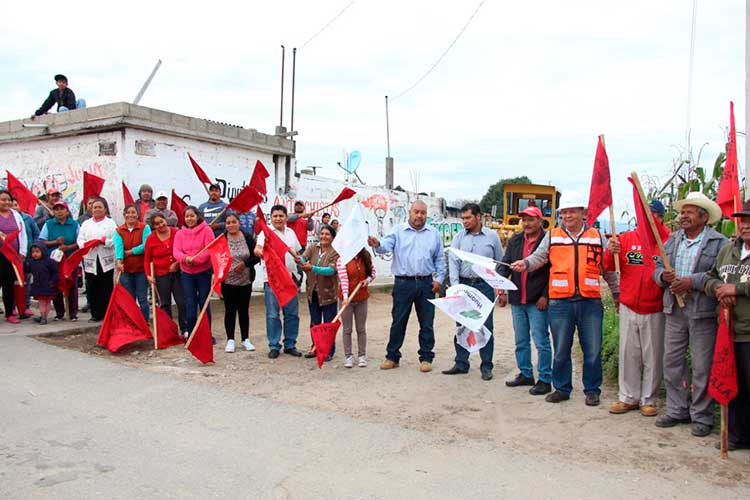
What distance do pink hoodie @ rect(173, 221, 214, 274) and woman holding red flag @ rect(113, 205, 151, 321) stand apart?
0.87m

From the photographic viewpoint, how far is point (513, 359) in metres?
8.52

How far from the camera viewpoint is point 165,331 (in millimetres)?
8680

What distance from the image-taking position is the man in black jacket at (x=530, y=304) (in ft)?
21.8

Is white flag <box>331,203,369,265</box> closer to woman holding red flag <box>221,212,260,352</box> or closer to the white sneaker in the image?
woman holding red flag <box>221,212,260,352</box>

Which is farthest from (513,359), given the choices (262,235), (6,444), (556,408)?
(6,444)

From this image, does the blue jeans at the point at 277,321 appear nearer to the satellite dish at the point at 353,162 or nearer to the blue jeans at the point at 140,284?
the blue jeans at the point at 140,284

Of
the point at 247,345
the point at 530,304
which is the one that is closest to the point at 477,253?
the point at 530,304

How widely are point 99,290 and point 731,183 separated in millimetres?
8336

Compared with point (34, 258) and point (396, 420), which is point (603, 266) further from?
point (34, 258)

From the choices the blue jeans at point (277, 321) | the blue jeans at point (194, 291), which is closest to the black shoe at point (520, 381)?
the blue jeans at point (277, 321)

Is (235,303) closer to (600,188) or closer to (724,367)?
(600,188)

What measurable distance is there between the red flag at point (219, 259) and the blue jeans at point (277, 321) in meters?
0.58

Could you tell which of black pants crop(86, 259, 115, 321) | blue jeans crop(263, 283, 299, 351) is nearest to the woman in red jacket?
black pants crop(86, 259, 115, 321)

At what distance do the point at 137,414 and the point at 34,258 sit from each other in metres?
4.99
